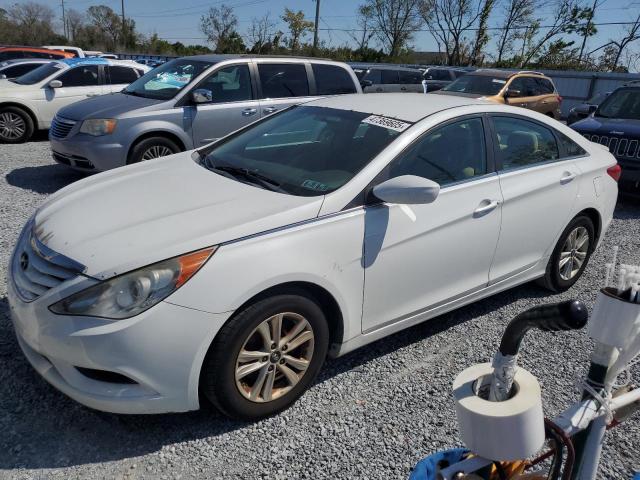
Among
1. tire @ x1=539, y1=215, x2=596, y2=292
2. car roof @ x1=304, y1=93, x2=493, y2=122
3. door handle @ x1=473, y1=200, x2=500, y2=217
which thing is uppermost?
car roof @ x1=304, y1=93, x2=493, y2=122

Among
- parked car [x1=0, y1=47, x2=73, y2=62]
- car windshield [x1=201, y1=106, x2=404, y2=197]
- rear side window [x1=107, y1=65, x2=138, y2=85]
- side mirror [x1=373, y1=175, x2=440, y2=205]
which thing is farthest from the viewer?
parked car [x1=0, y1=47, x2=73, y2=62]

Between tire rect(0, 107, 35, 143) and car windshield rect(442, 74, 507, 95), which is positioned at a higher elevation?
car windshield rect(442, 74, 507, 95)

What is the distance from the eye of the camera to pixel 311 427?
8.93ft

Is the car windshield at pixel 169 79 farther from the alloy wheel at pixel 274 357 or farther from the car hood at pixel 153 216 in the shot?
the alloy wheel at pixel 274 357

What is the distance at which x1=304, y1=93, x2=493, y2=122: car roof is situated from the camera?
3.42 meters

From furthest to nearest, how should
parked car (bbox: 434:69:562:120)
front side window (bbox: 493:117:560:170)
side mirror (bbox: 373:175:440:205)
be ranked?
parked car (bbox: 434:69:562:120) → front side window (bbox: 493:117:560:170) → side mirror (bbox: 373:175:440:205)

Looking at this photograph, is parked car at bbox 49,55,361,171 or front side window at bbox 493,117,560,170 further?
parked car at bbox 49,55,361,171

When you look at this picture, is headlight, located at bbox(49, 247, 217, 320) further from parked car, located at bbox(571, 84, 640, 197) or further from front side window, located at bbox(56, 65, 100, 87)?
front side window, located at bbox(56, 65, 100, 87)

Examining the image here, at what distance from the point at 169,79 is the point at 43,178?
219 centimetres

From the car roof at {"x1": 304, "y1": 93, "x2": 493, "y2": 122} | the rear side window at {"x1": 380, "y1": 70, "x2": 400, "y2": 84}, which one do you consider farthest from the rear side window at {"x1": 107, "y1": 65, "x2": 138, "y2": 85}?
the car roof at {"x1": 304, "y1": 93, "x2": 493, "y2": 122}

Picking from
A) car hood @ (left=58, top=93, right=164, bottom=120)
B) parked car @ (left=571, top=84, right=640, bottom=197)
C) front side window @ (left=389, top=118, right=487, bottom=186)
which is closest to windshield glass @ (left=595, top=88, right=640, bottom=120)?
parked car @ (left=571, top=84, right=640, bottom=197)

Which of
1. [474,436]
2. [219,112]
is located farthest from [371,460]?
[219,112]

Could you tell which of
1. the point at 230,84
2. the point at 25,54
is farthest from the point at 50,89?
the point at 25,54

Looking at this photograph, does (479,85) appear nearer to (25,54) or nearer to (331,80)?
(331,80)
